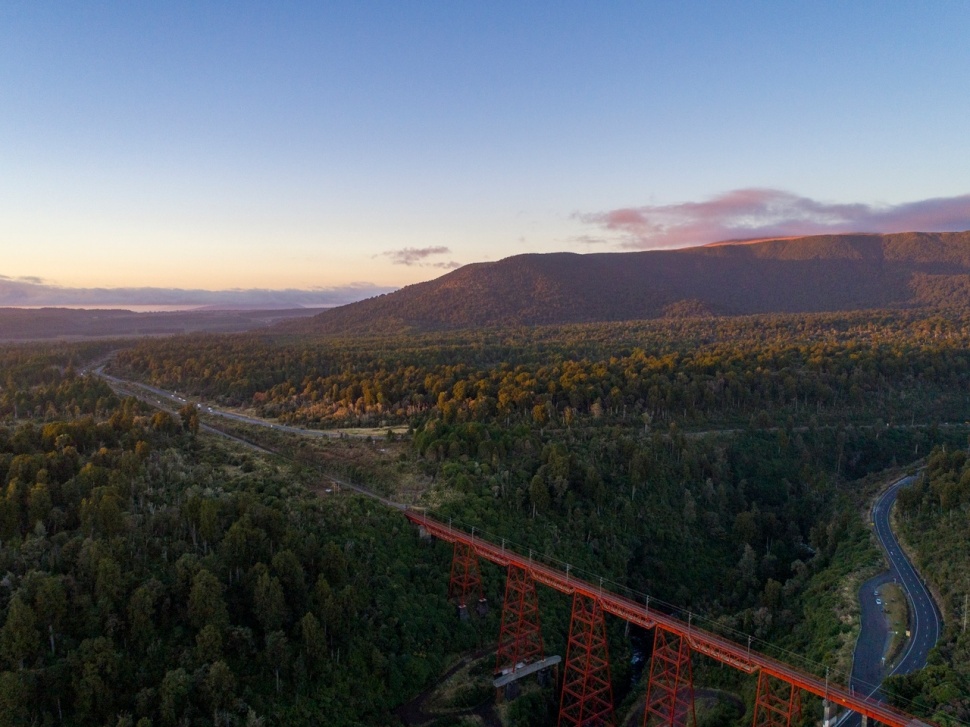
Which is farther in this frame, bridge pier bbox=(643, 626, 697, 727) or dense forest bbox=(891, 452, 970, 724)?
bridge pier bbox=(643, 626, 697, 727)

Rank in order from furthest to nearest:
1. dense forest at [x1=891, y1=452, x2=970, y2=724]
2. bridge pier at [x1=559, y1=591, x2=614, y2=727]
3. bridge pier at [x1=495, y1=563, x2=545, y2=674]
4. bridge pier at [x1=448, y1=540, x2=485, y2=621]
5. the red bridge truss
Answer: bridge pier at [x1=448, y1=540, x2=485, y2=621]
bridge pier at [x1=495, y1=563, x2=545, y2=674]
bridge pier at [x1=559, y1=591, x2=614, y2=727]
dense forest at [x1=891, y1=452, x2=970, y2=724]
the red bridge truss

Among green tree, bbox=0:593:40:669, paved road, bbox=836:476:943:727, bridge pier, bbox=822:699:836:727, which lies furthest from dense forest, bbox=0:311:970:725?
bridge pier, bbox=822:699:836:727

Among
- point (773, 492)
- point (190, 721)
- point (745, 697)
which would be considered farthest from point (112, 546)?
point (773, 492)

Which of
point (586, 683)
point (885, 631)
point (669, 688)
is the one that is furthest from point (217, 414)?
point (885, 631)

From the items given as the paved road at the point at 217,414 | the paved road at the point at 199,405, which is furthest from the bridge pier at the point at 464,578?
the paved road at the point at 199,405

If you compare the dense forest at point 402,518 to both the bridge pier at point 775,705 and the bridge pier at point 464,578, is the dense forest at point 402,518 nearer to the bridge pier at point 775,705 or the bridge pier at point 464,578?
the bridge pier at point 464,578

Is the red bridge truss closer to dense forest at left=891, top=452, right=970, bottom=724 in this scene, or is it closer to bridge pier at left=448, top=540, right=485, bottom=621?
bridge pier at left=448, top=540, right=485, bottom=621
